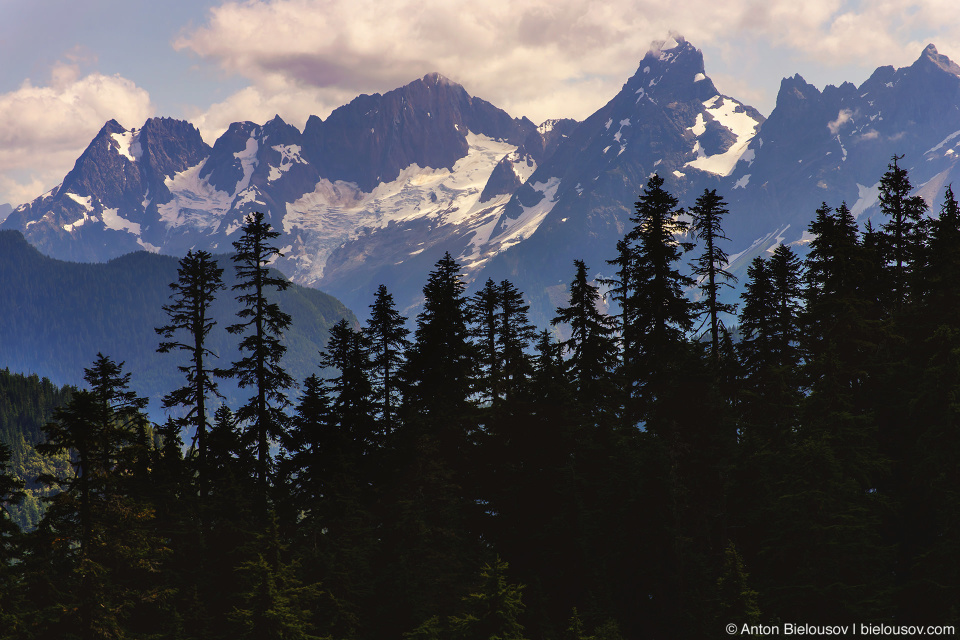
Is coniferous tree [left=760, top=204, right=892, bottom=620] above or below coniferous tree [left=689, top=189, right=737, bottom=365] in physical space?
below

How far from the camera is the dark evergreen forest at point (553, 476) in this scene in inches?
1053

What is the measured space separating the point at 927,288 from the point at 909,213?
38.9ft

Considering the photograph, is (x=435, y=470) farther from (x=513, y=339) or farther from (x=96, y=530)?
(x=96, y=530)

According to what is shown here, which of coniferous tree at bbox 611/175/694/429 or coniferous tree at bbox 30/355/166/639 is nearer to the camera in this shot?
coniferous tree at bbox 30/355/166/639

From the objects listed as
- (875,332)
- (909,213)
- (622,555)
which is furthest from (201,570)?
(909,213)

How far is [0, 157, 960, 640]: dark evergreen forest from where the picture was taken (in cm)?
2675

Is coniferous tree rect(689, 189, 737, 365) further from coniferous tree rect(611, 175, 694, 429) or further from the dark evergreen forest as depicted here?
coniferous tree rect(611, 175, 694, 429)

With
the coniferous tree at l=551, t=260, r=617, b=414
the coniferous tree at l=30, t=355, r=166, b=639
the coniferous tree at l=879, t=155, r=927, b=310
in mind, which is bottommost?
the coniferous tree at l=30, t=355, r=166, b=639

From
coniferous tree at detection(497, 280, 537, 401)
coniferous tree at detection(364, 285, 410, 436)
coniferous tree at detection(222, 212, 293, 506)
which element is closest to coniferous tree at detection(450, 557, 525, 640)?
coniferous tree at detection(222, 212, 293, 506)

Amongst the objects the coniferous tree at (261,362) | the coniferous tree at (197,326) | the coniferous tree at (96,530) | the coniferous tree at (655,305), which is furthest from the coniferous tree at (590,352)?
the coniferous tree at (96,530)

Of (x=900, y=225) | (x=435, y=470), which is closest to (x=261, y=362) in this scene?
(x=435, y=470)

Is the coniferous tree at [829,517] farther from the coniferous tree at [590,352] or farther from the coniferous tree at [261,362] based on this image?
the coniferous tree at [261,362]

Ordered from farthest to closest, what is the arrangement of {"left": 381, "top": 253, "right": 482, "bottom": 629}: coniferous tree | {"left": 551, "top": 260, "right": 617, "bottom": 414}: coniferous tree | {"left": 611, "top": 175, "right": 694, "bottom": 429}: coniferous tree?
1. {"left": 551, "top": 260, "right": 617, "bottom": 414}: coniferous tree
2. {"left": 611, "top": 175, "right": 694, "bottom": 429}: coniferous tree
3. {"left": 381, "top": 253, "right": 482, "bottom": 629}: coniferous tree

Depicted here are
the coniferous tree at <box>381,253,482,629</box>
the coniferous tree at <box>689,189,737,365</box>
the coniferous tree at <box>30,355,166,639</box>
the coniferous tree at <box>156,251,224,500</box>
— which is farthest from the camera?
the coniferous tree at <box>689,189,737,365</box>
